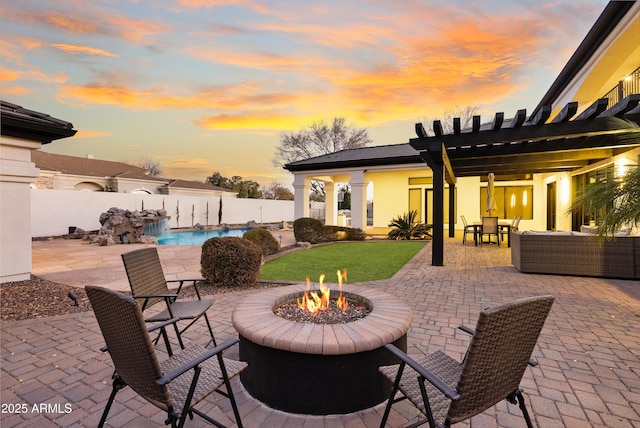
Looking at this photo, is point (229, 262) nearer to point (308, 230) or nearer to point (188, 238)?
point (308, 230)

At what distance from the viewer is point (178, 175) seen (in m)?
42.6

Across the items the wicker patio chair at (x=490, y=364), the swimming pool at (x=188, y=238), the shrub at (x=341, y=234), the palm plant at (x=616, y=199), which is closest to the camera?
the wicker patio chair at (x=490, y=364)

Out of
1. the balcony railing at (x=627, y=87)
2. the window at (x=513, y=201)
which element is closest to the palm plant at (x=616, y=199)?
the balcony railing at (x=627, y=87)

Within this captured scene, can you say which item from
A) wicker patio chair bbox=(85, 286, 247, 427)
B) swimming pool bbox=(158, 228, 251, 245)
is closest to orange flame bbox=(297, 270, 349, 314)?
wicker patio chair bbox=(85, 286, 247, 427)

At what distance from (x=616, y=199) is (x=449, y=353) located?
3369mm

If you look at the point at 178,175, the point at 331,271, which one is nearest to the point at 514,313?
the point at 331,271

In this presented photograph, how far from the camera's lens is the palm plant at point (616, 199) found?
4.00 m

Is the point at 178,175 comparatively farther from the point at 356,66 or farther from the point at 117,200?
the point at 356,66

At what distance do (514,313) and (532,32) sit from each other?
11655mm

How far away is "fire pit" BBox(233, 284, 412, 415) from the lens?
220cm

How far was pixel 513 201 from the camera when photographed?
16.7m

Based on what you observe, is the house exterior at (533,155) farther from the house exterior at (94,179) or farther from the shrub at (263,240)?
the house exterior at (94,179)

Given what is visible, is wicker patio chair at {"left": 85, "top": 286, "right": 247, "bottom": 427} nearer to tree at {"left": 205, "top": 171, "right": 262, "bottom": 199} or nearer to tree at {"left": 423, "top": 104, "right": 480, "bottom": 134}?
tree at {"left": 423, "top": 104, "right": 480, "bottom": 134}

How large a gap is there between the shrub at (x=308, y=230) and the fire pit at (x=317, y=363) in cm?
1038
